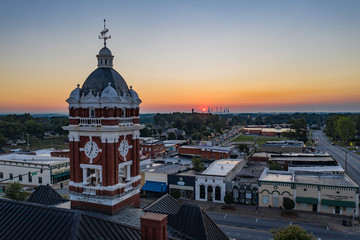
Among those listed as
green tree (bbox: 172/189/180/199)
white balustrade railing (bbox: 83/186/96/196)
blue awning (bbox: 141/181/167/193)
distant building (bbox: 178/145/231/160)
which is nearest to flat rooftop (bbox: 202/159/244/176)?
green tree (bbox: 172/189/180/199)

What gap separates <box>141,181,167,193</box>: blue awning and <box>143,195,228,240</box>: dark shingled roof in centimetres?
2992

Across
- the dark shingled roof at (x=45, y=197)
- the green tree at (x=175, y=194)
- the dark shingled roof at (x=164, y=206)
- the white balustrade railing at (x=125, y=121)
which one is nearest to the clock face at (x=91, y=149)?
the white balustrade railing at (x=125, y=121)

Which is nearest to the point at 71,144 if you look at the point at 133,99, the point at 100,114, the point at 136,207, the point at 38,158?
the point at 100,114

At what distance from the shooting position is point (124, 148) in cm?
2156

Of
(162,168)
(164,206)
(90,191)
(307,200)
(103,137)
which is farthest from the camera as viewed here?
(162,168)

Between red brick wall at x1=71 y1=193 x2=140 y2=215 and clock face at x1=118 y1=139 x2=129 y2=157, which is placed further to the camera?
clock face at x1=118 y1=139 x2=129 y2=157

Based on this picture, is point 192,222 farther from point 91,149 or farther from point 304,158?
point 304,158

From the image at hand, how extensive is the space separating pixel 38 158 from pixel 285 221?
5736 cm

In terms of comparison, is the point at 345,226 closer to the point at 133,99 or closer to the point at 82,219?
the point at 133,99

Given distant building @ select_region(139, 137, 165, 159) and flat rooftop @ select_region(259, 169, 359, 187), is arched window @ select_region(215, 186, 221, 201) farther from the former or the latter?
distant building @ select_region(139, 137, 165, 159)

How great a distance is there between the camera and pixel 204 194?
50.0 m

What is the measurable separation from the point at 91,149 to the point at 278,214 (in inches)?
1290

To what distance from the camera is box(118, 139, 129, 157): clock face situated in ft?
69.6

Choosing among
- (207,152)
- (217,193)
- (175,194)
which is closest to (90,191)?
(175,194)
